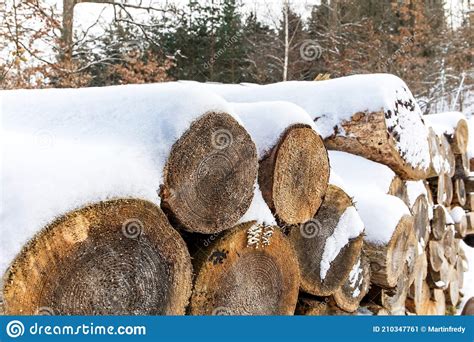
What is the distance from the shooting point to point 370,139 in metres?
3.37

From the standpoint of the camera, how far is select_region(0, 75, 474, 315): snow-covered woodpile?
124cm

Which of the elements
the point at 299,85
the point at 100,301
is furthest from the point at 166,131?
the point at 299,85

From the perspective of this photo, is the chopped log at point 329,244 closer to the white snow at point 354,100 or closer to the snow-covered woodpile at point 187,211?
the snow-covered woodpile at point 187,211

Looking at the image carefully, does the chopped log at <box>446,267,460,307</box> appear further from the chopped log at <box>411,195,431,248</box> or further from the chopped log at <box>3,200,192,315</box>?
the chopped log at <box>3,200,192,315</box>

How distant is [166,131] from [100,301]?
1.88 ft

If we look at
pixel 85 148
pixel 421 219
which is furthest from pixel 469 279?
pixel 85 148

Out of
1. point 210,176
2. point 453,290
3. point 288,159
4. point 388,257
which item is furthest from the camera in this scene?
point 453,290

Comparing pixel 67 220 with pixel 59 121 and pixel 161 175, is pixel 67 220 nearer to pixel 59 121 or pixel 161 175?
pixel 161 175

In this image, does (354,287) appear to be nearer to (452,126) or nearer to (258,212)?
(258,212)

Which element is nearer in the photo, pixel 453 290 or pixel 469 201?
pixel 453 290

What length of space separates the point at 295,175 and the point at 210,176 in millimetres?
576

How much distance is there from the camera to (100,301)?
1.33 meters

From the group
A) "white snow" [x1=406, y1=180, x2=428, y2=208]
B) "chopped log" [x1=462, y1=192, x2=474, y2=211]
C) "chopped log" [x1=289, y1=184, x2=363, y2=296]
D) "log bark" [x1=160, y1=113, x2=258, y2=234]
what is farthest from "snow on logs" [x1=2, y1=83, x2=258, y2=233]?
"chopped log" [x1=462, y1=192, x2=474, y2=211]

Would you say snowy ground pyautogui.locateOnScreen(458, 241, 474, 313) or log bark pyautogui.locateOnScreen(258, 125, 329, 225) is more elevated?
log bark pyautogui.locateOnScreen(258, 125, 329, 225)
